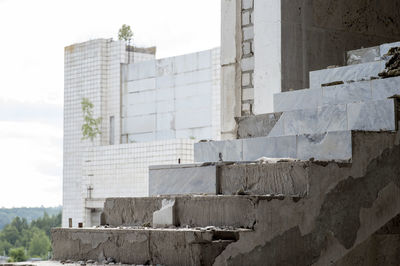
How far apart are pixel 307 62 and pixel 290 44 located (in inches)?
13.1

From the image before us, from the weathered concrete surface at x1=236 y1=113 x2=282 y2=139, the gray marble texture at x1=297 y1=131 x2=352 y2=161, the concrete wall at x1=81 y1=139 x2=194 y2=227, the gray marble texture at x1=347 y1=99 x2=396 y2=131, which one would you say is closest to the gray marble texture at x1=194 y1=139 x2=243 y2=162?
the weathered concrete surface at x1=236 y1=113 x2=282 y2=139

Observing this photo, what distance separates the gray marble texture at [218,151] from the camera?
229 inches

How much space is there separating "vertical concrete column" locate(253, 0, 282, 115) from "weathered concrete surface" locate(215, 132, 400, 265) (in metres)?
3.04

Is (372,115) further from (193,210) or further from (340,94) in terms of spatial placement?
(193,210)

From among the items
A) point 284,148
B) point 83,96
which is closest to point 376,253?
point 284,148

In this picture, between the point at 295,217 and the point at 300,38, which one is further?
the point at 300,38

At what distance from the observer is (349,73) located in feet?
20.2

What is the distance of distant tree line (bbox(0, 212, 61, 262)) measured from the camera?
1768 inches

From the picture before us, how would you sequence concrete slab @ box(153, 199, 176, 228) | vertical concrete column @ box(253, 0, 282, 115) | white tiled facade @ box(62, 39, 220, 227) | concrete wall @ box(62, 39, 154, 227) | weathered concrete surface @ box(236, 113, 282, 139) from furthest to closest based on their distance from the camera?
1. concrete wall @ box(62, 39, 154, 227)
2. white tiled facade @ box(62, 39, 220, 227)
3. vertical concrete column @ box(253, 0, 282, 115)
4. weathered concrete surface @ box(236, 113, 282, 139)
5. concrete slab @ box(153, 199, 176, 228)

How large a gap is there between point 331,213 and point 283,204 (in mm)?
455

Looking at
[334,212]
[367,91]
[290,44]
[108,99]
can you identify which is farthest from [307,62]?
[108,99]

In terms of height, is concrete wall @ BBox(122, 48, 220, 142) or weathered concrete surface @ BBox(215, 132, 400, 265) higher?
concrete wall @ BBox(122, 48, 220, 142)

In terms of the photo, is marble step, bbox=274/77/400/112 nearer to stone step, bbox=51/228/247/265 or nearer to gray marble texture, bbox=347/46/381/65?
gray marble texture, bbox=347/46/381/65

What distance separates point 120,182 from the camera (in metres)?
Result: 20.4
